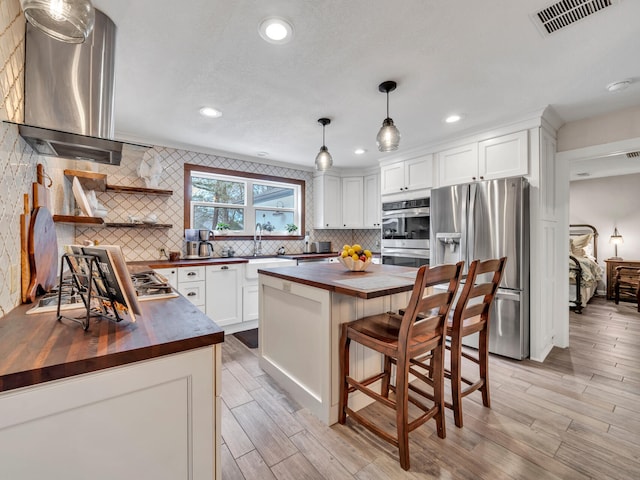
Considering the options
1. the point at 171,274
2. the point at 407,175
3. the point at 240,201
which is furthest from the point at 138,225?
the point at 407,175

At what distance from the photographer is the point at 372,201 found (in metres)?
5.06

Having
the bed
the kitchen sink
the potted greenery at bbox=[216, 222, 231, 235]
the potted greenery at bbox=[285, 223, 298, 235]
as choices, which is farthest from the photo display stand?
the bed

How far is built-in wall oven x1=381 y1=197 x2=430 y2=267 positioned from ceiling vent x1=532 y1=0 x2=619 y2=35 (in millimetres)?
2145

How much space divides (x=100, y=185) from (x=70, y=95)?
168 centimetres

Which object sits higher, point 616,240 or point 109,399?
point 616,240

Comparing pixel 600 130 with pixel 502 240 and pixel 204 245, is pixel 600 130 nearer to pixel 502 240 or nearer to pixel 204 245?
pixel 502 240

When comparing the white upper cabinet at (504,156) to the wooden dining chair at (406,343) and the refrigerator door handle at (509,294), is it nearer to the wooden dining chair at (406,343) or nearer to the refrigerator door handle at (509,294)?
the refrigerator door handle at (509,294)

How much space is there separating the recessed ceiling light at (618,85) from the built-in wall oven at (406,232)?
1.80 metres

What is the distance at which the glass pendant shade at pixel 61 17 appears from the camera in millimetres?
816

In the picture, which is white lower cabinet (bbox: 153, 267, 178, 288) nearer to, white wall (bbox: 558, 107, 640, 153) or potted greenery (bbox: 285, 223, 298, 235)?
potted greenery (bbox: 285, 223, 298, 235)

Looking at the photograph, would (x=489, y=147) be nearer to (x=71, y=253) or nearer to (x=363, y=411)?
(x=363, y=411)

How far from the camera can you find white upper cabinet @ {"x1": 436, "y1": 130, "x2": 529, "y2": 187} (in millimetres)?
2873

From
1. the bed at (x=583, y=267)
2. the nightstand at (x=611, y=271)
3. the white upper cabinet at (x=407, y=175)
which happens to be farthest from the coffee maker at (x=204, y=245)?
the nightstand at (x=611, y=271)

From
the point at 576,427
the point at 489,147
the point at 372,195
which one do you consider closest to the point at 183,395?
the point at 576,427
